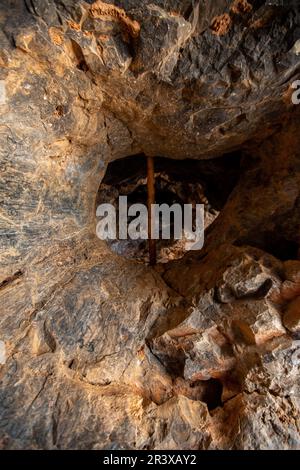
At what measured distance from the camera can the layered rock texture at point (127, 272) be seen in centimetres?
193

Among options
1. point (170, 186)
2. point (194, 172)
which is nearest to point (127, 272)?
point (194, 172)

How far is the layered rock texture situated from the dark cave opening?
1674 millimetres

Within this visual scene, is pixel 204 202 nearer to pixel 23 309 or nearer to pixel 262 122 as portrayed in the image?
pixel 262 122

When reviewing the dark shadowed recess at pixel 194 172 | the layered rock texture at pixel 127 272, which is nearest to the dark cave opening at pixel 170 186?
the dark shadowed recess at pixel 194 172

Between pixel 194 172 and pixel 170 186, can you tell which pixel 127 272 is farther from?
pixel 170 186

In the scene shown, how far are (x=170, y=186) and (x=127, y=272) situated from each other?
9.00 ft

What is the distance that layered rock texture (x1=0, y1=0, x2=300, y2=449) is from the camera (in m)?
1.93

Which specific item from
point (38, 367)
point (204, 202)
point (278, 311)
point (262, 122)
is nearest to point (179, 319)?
point (278, 311)

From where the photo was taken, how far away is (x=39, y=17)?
1.89m

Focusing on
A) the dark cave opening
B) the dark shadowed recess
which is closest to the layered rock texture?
the dark shadowed recess

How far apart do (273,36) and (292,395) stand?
2452 mm

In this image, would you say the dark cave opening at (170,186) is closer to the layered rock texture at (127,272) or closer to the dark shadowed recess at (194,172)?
the dark shadowed recess at (194,172)

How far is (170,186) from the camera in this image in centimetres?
530

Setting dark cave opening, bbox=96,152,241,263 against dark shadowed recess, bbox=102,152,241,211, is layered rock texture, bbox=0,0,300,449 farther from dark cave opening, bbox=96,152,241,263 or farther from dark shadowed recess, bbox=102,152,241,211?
dark cave opening, bbox=96,152,241,263
